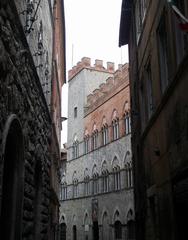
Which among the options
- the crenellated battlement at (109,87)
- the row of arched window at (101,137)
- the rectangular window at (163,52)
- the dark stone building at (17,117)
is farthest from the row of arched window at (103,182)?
the dark stone building at (17,117)

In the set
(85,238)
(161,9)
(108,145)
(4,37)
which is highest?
(108,145)

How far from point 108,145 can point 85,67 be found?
11.3m

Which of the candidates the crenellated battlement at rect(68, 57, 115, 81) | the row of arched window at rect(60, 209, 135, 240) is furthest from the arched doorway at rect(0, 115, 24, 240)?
the crenellated battlement at rect(68, 57, 115, 81)

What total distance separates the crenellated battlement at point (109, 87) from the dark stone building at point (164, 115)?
62.3 ft

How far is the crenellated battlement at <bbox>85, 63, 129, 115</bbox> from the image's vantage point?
3276cm

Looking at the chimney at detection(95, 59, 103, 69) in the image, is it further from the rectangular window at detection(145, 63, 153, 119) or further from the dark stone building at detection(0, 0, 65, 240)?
the dark stone building at detection(0, 0, 65, 240)

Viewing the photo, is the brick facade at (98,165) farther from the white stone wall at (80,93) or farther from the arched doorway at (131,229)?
the arched doorway at (131,229)

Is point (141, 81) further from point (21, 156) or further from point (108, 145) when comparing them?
point (108, 145)

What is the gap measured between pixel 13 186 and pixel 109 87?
3003cm

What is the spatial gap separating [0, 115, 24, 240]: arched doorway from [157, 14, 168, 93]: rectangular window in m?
3.73

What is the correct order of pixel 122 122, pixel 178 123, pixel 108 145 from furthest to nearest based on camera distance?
pixel 108 145 → pixel 122 122 → pixel 178 123

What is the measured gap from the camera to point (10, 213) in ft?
20.8

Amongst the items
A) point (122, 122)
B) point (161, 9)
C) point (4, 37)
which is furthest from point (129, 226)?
point (4, 37)

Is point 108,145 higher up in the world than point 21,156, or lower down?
higher up
